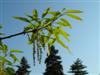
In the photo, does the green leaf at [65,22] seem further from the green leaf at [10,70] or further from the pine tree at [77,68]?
the pine tree at [77,68]

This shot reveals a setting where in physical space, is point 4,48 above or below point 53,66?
below

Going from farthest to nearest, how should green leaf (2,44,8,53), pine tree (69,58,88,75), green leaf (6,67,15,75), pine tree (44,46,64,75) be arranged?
pine tree (69,58,88,75), pine tree (44,46,64,75), green leaf (6,67,15,75), green leaf (2,44,8,53)

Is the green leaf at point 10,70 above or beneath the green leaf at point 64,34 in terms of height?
beneath

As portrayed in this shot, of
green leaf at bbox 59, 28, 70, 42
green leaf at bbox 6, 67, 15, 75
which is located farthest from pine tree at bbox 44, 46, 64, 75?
green leaf at bbox 59, 28, 70, 42

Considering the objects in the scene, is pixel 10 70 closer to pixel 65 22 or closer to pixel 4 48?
pixel 4 48

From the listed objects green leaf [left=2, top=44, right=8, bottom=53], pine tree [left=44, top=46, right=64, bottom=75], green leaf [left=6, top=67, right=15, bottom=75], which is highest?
pine tree [left=44, top=46, right=64, bottom=75]

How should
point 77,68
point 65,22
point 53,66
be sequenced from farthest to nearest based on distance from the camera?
1. point 77,68
2. point 53,66
3. point 65,22

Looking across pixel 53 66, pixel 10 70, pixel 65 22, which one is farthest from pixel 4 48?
pixel 53 66

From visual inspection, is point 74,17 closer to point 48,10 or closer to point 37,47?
point 48,10

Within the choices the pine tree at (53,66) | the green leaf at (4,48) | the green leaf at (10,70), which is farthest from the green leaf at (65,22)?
the pine tree at (53,66)

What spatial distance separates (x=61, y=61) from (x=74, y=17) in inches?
2085

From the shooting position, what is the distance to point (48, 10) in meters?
3.60

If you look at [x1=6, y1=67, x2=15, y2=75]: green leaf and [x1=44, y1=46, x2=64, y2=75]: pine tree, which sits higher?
[x1=44, y1=46, x2=64, y2=75]: pine tree

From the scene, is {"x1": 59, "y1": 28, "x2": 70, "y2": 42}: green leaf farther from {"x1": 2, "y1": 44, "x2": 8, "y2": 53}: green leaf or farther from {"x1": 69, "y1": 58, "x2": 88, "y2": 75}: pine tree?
{"x1": 69, "y1": 58, "x2": 88, "y2": 75}: pine tree
